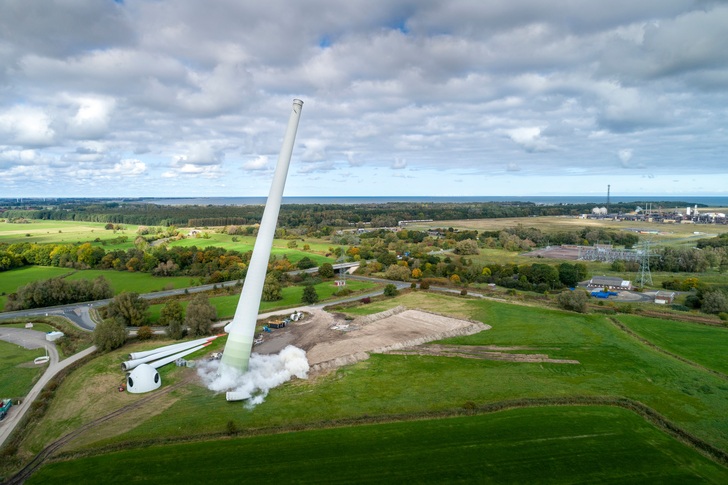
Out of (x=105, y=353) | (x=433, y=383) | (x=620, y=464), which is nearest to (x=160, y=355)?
(x=105, y=353)

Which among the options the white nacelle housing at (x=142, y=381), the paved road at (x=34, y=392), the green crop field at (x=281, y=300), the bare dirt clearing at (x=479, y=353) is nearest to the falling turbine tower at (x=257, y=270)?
the white nacelle housing at (x=142, y=381)

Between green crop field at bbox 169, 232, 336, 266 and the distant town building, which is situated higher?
green crop field at bbox 169, 232, 336, 266

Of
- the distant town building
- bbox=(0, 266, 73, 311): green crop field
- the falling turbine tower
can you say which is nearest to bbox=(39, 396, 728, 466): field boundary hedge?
the falling turbine tower

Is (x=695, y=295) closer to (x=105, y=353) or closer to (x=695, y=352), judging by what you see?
(x=695, y=352)

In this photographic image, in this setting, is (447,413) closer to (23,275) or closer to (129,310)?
(129,310)

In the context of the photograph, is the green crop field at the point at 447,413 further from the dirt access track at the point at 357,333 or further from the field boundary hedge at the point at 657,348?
the dirt access track at the point at 357,333

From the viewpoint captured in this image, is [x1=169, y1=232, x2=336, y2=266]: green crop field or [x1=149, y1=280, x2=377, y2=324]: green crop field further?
[x1=169, y1=232, x2=336, y2=266]: green crop field

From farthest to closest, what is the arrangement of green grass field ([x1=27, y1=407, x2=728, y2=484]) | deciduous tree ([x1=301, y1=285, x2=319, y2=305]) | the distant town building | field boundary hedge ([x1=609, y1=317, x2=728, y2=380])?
the distant town building
deciduous tree ([x1=301, y1=285, x2=319, y2=305])
field boundary hedge ([x1=609, y1=317, x2=728, y2=380])
green grass field ([x1=27, y1=407, x2=728, y2=484])

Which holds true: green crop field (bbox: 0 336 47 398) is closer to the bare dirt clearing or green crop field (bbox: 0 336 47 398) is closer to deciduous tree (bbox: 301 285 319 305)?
deciduous tree (bbox: 301 285 319 305)
